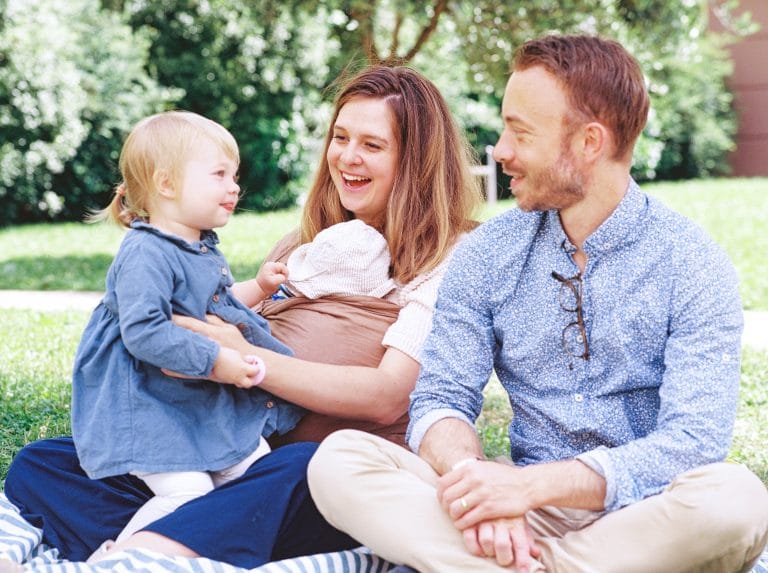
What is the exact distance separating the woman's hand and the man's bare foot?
0.71m

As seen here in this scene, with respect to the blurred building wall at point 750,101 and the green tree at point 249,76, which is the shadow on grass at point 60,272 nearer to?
the green tree at point 249,76

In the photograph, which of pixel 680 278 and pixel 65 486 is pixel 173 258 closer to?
pixel 65 486

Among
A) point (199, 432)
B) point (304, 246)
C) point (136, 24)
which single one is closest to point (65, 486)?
point (199, 432)

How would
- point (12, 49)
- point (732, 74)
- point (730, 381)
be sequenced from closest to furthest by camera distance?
point (730, 381)
point (12, 49)
point (732, 74)

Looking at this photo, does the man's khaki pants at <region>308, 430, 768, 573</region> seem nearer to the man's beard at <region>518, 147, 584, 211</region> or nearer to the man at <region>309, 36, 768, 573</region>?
the man at <region>309, 36, 768, 573</region>

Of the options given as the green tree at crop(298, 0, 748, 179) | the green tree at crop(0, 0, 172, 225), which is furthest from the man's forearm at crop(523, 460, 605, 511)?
the green tree at crop(0, 0, 172, 225)

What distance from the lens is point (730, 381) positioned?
249 centimetres

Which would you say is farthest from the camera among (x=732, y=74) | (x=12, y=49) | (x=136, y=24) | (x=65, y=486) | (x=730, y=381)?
(x=732, y=74)

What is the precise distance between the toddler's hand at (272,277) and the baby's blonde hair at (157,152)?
40 cm

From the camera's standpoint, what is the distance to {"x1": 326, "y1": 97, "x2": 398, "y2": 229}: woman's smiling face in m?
3.24

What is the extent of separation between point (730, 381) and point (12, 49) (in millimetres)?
13373

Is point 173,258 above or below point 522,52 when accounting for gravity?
below

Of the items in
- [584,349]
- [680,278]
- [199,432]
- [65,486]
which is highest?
[680,278]

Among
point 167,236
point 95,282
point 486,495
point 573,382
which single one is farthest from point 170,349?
point 95,282
